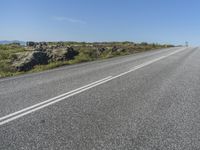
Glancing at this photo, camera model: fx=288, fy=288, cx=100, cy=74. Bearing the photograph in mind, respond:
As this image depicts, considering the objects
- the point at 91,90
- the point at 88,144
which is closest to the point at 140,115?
the point at 88,144

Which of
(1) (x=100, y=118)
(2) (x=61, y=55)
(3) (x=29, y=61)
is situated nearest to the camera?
(1) (x=100, y=118)

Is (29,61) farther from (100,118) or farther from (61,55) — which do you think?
(100,118)

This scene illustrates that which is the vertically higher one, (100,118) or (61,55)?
(61,55)

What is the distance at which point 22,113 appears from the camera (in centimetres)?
578

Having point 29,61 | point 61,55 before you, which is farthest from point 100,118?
point 61,55

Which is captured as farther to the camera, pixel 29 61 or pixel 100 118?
pixel 29 61

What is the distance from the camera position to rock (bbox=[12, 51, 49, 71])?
19.3 m

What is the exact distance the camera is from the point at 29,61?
20938 mm

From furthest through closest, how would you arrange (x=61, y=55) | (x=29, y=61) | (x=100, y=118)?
(x=61, y=55), (x=29, y=61), (x=100, y=118)

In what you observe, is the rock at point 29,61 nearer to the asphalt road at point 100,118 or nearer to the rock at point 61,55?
the rock at point 61,55

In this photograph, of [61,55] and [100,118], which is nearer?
[100,118]

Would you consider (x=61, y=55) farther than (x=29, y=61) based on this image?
Yes

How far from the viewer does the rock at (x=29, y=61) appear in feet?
63.4

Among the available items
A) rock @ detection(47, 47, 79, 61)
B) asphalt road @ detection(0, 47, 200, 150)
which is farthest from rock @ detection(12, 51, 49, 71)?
asphalt road @ detection(0, 47, 200, 150)
